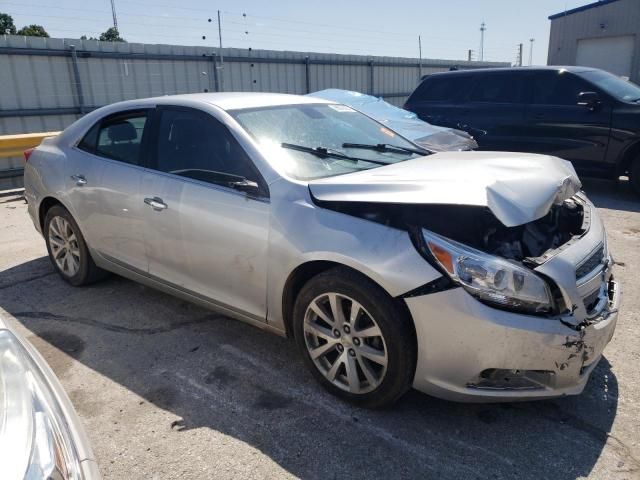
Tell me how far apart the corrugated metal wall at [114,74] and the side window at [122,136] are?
6.26 metres

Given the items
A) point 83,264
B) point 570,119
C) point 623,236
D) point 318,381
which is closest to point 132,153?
point 83,264

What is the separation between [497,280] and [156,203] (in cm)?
224

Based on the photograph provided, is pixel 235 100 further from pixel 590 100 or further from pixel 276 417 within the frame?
pixel 590 100

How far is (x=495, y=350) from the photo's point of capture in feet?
7.54

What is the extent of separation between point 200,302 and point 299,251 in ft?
3.41

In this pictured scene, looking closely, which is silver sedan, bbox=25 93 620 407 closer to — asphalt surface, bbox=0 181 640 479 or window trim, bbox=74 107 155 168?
window trim, bbox=74 107 155 168

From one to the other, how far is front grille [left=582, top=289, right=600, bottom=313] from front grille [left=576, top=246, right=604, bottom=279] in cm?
11

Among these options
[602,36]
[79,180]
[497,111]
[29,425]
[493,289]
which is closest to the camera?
[29,425]

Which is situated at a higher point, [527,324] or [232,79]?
[232,79]

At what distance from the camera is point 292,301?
2938mm

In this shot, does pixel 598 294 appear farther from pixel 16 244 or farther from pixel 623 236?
pixel 16 244

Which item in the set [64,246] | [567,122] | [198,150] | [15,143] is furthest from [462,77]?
[15,143]

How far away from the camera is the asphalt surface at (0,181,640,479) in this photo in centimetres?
238

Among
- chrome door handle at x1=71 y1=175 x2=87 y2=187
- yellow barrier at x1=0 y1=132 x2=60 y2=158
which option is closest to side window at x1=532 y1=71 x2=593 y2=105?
chrome door handle at x1=71 y1=175 x2=87 y2=187
